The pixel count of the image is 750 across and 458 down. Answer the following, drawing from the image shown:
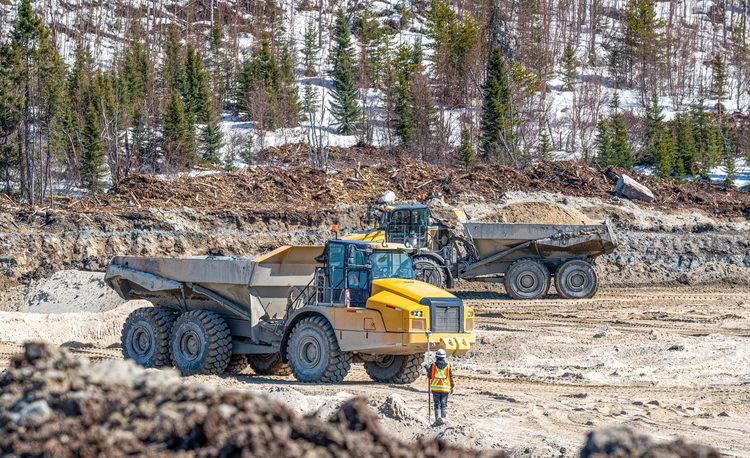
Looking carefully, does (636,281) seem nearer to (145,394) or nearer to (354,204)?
(354,204)

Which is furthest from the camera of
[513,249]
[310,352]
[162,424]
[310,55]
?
[310,55]

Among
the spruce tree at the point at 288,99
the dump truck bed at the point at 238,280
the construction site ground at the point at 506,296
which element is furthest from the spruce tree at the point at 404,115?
the dump truck bed at the point at 238,280

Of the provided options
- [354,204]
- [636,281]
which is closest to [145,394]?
[636,281]

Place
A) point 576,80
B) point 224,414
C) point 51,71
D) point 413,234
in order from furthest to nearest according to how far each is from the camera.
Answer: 1. point 576,80
2. point 51,71
3. point 413,234
4. point 224,414

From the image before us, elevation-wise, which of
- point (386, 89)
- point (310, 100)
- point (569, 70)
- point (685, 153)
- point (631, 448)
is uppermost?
→ point (569, 70)

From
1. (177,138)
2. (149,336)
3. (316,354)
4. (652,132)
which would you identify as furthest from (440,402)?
(652,132)

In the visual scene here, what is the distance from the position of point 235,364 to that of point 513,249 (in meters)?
10.4

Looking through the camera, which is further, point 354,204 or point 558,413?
point 354,204

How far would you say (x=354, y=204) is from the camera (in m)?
31.3

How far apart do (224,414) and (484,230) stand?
740 inches

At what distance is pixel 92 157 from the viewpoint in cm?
4250

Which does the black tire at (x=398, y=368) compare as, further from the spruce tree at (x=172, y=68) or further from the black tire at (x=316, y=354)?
the spruce tree at (x=172, y=68)

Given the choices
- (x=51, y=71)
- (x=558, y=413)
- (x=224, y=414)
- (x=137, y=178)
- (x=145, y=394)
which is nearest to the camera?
(x=224, y=414)

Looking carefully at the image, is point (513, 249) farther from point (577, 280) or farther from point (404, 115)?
point (404, 115)
